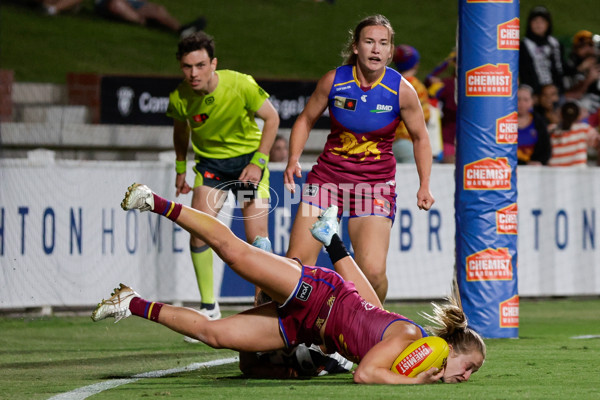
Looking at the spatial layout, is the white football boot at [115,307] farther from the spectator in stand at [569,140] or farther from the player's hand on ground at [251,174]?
the spectator in stand at [569,140]

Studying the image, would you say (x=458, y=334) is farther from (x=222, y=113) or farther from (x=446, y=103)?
(x=446, y=103)

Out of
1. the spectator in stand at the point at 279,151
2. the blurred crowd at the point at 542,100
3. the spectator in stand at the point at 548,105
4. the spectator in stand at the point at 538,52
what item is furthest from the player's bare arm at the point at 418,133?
the spectator in stand at the point at 538,52

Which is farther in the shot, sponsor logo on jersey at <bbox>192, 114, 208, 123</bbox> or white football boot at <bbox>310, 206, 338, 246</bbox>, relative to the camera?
sponsor logo on jersey at <bbox>192, 114, 208, 123</bbox>

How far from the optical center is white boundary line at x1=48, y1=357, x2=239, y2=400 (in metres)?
6.50

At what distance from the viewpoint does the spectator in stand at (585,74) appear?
18453 mm

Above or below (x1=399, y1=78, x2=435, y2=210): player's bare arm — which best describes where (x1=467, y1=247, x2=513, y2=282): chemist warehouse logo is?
below

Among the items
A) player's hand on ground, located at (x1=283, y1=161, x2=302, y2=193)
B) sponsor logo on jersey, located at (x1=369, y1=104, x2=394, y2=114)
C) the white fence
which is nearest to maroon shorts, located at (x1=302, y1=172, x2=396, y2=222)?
player's hand on ground, located at (x1=283, y1=161, x2=302, y2=193)

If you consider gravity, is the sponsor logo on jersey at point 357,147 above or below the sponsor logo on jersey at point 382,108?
below

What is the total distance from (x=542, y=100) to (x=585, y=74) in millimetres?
2463

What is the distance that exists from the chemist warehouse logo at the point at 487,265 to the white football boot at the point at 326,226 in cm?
282

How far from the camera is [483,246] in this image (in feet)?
33.6

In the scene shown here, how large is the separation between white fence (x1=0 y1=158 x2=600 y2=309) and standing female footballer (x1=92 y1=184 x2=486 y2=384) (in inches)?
210

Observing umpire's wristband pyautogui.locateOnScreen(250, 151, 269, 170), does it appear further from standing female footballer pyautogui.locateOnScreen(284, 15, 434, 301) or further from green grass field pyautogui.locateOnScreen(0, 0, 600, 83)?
green grass field pyautogui.locateOnScreen(0, 0, 600, 83)

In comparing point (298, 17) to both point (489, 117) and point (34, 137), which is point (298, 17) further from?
point (489, 117)
